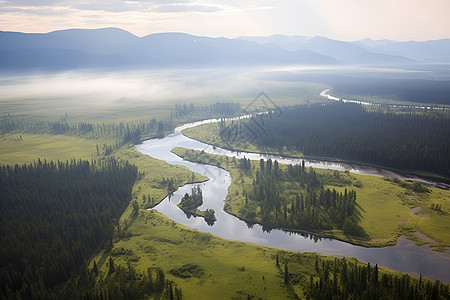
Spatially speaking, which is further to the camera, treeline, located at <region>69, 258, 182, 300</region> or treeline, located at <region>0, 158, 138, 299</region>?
treeline, located at <region>0, 158, 138, 299</region>

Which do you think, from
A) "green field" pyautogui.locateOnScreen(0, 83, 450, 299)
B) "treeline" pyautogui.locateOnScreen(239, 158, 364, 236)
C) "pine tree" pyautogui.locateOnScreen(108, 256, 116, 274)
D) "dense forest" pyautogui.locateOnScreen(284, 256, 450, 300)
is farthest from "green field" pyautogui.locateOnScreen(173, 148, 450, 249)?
"pine tree" pyautogui.locateOnScreen(108, 256, 116, 274)

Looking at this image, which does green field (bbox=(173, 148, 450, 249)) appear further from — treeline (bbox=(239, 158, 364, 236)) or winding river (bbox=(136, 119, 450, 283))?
winding river (bbox=(136, 119, 450, 283))

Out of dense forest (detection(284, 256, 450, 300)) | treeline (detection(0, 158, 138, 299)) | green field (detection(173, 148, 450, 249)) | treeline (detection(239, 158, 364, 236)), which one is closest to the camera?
dense forest (detection(284, 256, 450, 300))

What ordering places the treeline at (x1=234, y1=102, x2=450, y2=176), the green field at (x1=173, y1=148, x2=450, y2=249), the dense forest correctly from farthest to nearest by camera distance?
the treeline at (x1=234, y1=102, x2=450, y2=176) < the green field at (x1=173, y1=148, x2=450, y2=249) < the dense forest

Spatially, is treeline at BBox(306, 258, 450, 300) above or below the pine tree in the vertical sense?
above

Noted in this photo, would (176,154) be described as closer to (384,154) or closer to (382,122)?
(384,154)

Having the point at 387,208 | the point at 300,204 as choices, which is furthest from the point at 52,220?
the point at 387,208

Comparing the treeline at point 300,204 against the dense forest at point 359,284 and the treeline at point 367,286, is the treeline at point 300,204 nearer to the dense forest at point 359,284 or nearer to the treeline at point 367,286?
the dense forest at point 359,284
